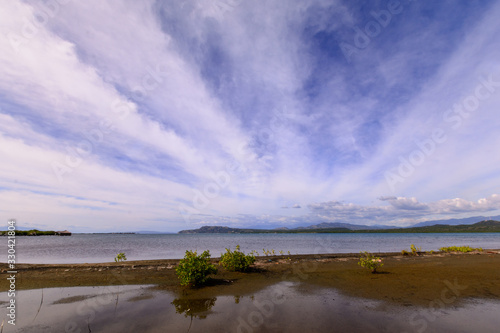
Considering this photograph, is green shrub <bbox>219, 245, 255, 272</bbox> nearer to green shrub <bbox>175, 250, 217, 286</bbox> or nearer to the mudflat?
the mudflat

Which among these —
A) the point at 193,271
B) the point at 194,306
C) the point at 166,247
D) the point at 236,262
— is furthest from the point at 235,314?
the point at 166,247

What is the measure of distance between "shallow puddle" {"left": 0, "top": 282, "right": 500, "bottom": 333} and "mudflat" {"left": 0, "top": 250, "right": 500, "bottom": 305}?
114 centimetres

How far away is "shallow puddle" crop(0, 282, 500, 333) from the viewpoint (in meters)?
8.27

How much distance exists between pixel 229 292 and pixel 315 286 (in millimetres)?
4949

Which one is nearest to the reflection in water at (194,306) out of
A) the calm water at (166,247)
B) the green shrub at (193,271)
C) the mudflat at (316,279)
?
the mudflat at (316,279)

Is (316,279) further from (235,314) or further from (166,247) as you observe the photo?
(166,247)

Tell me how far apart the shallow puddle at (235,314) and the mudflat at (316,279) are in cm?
114

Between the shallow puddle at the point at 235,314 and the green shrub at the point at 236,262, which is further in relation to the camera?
the green shrub at the point at 236,262

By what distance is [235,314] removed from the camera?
9422 mm

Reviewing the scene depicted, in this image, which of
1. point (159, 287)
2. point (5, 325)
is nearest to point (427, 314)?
point (159, 287)

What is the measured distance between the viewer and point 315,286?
13.7m

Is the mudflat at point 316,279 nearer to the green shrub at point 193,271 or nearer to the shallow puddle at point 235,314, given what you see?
the green shrub at point 193,271

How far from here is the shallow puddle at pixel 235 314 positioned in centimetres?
827

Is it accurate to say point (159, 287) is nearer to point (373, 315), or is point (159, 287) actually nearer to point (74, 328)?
point (74, 328)
